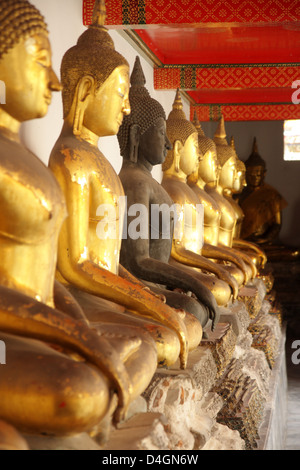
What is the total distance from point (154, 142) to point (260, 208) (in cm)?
552

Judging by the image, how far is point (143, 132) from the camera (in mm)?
3500

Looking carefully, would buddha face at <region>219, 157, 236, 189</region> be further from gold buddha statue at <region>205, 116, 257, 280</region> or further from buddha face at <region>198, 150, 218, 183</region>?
buddha face at <region>198, 150, 218, 183</region>

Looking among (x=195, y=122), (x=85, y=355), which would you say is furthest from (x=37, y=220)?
(x=195, y=122)

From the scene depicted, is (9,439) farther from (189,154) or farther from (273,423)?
(189,154)

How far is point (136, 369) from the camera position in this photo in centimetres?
211

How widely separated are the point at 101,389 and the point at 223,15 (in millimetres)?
2591

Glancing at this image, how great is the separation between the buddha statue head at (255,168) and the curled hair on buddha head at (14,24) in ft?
22.8

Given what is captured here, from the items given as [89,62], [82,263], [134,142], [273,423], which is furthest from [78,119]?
[273,423]

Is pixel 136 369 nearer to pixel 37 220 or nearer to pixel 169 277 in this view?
pixel 37 220

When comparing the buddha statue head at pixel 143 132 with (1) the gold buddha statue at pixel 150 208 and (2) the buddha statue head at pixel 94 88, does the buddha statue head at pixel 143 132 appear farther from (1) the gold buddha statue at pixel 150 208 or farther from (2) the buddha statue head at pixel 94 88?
(2) the buddha statue head at pixel 94 88

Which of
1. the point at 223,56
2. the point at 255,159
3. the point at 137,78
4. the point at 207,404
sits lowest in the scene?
the point at 207,404

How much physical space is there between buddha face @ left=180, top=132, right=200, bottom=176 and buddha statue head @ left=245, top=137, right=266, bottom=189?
4656 mm

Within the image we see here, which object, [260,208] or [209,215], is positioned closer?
[209,215]

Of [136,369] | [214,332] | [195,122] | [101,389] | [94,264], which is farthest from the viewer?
[195,122]
